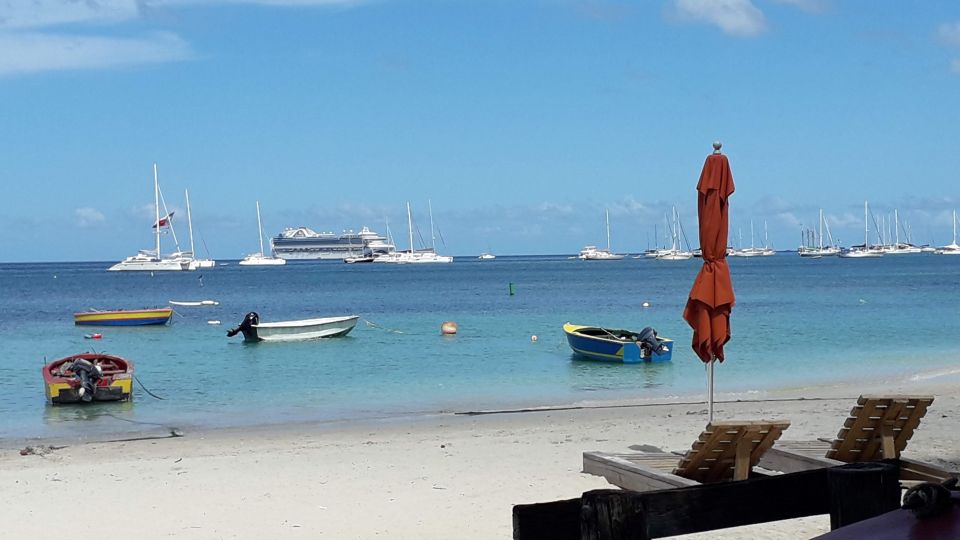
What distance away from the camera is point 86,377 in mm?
19438

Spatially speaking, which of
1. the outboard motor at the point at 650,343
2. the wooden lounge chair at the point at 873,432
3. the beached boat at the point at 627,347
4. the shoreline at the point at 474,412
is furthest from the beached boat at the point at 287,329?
the wooden lounge chair at the point at 873,432

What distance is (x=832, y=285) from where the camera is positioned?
80938 mm

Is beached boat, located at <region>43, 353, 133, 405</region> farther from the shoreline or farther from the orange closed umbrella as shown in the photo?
the orange closed umbrella

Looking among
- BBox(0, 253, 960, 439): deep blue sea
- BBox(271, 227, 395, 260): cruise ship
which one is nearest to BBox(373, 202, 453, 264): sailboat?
BBox(271, 227, 395, 260): cruise ship

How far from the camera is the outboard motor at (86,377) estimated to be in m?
19.4

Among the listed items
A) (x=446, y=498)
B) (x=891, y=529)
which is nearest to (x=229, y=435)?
(x=446, y=498)

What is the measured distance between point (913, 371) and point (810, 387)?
170 inches

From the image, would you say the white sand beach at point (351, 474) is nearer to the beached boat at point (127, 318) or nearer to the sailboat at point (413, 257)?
the beached boat at point (127, 318)

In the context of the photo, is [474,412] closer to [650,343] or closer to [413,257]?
[650,343]

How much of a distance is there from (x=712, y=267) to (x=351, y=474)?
13.2ft

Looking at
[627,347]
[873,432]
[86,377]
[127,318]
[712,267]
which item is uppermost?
[712,267]

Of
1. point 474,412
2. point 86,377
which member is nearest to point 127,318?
point 86,377

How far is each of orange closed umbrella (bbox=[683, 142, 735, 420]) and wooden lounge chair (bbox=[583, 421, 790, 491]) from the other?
3.38 meters

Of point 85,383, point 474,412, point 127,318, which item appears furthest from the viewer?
point 127,318
